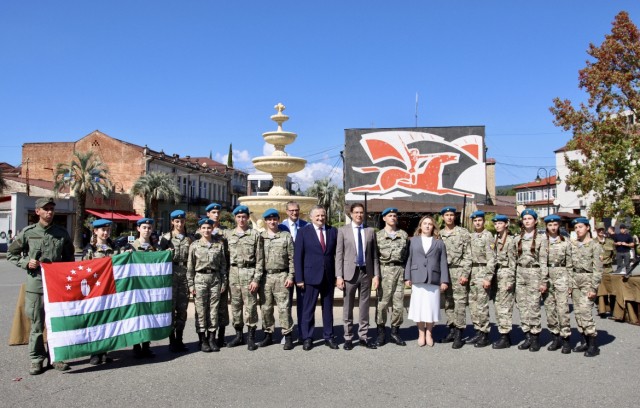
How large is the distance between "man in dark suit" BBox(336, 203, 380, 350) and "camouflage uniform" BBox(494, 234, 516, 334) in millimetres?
1589

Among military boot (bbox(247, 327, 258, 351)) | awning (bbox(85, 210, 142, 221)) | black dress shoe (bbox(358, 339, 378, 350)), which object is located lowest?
black dress shoe (bbox(358, 339, 378, 350))

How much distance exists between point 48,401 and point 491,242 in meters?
5.32

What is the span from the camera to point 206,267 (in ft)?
21.5

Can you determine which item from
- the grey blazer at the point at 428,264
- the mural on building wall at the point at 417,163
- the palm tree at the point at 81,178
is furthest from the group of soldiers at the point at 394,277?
the palm tree at the point at 81,178

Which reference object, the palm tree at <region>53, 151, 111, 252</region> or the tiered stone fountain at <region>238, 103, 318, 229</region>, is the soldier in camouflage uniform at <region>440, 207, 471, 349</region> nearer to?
the tiered stone fountain at <region>238, 103, 318, 229</region>

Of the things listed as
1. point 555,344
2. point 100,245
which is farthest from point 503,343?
point 100,245

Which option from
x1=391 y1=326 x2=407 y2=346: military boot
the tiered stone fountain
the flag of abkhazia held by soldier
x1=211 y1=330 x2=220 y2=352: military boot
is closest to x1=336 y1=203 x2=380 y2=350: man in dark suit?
x1=391 y1=326 x2=407 y2=346: military boot

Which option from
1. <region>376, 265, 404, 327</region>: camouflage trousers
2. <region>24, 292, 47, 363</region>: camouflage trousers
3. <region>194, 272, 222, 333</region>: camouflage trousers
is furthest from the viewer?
<region>376, 265, 404, 327</region>: camouflage trousers

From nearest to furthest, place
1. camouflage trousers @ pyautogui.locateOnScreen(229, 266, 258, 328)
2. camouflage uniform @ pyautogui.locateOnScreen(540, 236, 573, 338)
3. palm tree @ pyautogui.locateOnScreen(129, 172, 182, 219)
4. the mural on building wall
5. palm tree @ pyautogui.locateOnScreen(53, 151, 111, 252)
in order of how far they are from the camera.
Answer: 1. camouflage uniform @ pyautogui.locateOnScreen(540, 236, 573, 338)
2. camouflage trousers @ pyautogui.locateOnScreen(229, 266, 258, 328)
3. the mural on building wall
4. palm tree @ pyautogui.locateOnScreen(53, 151, 111, 252)
5. palm tree @ pyautogui.locateOnScreen(129, 172, 182, 219)

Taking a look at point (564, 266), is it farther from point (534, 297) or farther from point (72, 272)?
point (72, 272)

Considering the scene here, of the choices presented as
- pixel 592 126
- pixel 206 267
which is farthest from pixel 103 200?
pixel 206 267

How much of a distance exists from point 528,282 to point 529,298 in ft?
0.66

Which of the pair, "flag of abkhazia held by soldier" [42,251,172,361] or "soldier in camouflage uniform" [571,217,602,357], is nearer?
"flag of abkhazia held by soldier" [42,251,172,361]

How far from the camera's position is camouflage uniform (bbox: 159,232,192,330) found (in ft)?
21.7
